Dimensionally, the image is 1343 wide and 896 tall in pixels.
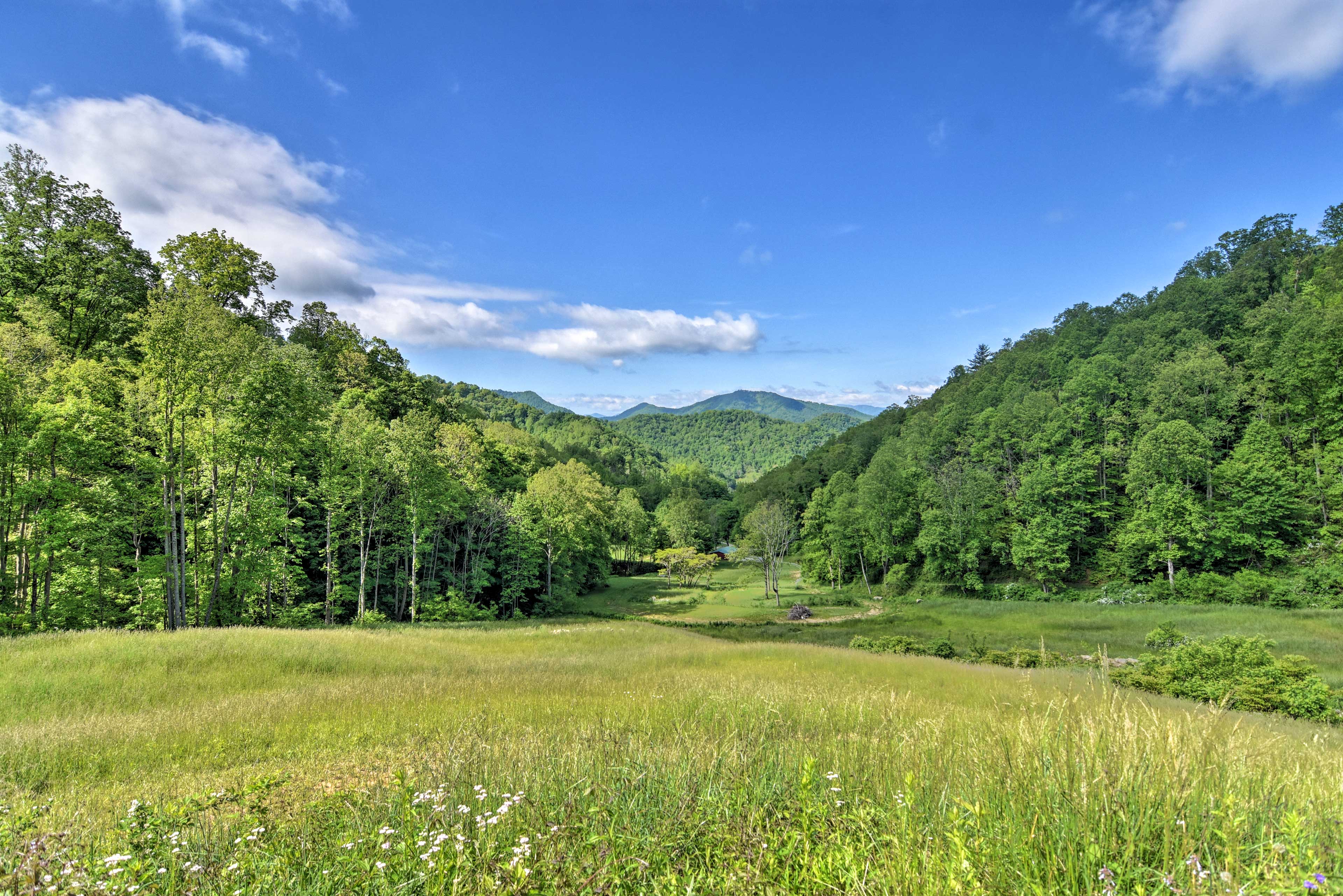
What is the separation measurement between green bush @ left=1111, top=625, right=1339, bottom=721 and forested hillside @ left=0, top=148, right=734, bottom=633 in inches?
1351

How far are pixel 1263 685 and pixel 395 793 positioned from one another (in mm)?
22621

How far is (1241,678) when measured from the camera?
15.8 metres

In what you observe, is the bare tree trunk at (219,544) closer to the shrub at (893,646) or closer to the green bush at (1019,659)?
the shrub at (893,646)

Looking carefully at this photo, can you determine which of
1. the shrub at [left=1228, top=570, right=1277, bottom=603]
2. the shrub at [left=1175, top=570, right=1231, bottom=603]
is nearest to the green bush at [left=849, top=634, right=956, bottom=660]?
the shrub at [left=1228, top=570, right=1277, bottom=603]

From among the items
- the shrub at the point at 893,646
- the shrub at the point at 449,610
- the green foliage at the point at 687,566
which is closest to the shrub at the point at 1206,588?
the shrub at the point at 893,646

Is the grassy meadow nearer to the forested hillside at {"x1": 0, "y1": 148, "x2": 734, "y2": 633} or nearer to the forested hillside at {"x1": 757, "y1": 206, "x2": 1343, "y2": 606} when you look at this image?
the forested hillside at {"x1": 0, "y1": 148, "x2": 734, "y2": 633}

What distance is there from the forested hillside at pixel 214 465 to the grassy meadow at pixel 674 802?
16.0 metres

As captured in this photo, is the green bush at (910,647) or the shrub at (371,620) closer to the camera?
the green bush at (910,647)

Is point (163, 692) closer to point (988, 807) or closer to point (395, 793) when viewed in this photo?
point (395, 793)

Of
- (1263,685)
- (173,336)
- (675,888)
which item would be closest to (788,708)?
(675,888)

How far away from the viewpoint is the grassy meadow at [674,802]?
2.54 m

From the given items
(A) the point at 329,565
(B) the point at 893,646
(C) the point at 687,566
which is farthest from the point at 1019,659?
(C) the point at 687,566

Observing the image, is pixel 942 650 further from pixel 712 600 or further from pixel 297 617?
pixel 297 617

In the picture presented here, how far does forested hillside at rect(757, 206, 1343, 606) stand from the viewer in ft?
134
